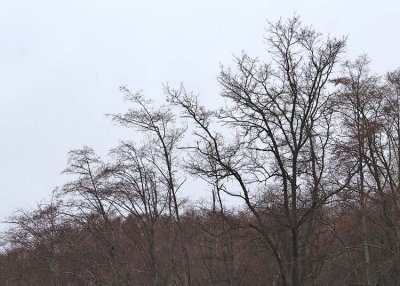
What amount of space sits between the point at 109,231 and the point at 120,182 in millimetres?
4747

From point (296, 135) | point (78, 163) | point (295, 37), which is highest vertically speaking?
point (295, 37)

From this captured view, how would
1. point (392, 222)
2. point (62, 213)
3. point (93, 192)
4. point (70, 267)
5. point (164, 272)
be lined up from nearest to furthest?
point (392, 222) < point (93, 192) < point (62, 213) < point (164, 272) < point (70, 267)

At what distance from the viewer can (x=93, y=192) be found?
32875mm

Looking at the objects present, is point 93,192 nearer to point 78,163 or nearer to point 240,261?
point 78,163

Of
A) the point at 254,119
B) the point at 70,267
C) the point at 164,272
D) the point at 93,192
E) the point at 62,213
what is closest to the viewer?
the point at 254,119

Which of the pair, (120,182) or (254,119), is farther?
(120,182)

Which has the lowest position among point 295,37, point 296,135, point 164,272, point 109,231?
point 164,272

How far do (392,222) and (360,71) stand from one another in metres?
11.7

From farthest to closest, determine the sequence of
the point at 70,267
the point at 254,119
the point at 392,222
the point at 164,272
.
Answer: the point at 70,267 < the point at 164,272 < the point at 392,222 < the point at 254,119

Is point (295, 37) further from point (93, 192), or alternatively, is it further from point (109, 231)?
point (109, 231)

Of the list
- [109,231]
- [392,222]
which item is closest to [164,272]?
[109,231]

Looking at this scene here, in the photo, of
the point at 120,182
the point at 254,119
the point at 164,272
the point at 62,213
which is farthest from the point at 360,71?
the point at 62,213

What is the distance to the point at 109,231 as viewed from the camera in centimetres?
3612

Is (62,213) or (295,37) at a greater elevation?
(295,37)
